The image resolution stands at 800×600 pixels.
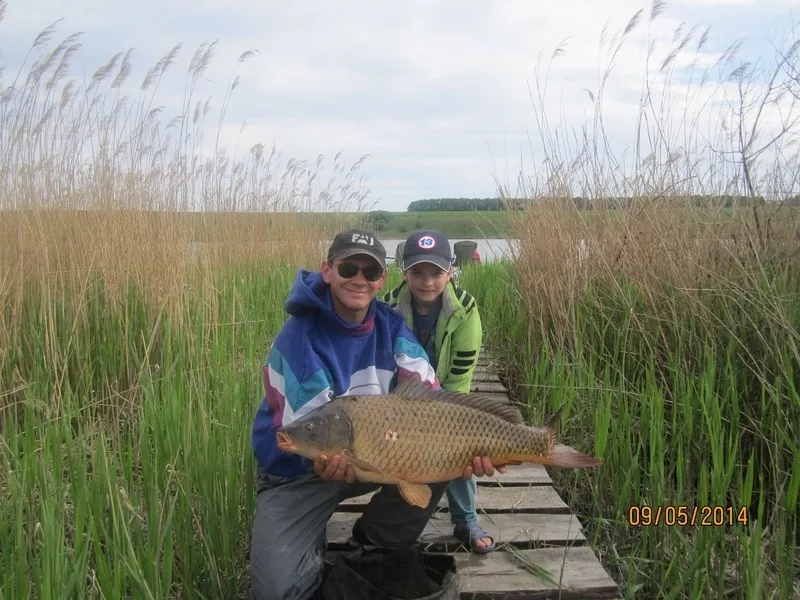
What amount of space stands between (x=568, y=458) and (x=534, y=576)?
1.87ft

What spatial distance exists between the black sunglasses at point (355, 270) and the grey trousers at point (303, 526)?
714mm

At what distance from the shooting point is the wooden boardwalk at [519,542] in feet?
6.89

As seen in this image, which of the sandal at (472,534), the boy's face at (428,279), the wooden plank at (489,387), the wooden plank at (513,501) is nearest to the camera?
the sandal at (472,534)

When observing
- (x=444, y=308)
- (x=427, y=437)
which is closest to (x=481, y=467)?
(x=427, y=437)

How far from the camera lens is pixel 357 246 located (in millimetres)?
2229

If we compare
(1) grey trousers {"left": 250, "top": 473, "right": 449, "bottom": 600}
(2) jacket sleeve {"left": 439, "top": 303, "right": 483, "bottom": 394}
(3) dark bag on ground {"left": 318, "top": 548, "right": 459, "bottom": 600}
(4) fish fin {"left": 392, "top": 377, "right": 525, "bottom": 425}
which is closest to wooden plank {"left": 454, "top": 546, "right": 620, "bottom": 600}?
(3) dark bag on ground {"left": 318, "top": 548, "right": 459, "bottom": 600}

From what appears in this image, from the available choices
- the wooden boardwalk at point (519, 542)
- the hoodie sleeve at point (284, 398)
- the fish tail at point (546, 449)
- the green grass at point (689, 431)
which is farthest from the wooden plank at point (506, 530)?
the fish tail at point (546, 449)

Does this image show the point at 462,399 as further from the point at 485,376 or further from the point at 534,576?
the point at 485,376

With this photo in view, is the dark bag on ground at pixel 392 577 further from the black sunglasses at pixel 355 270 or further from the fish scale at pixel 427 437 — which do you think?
the black sunglasses at pixel 355 270

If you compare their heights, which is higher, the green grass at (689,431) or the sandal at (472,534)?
the green grass at (689,431)

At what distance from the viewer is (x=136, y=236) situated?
3.59 metres

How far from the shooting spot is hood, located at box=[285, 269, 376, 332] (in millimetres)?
2209

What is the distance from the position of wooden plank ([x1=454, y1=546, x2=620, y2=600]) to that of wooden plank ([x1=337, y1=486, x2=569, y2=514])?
34cm
